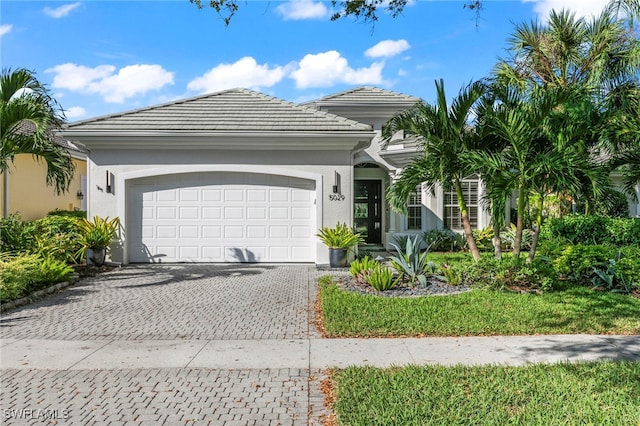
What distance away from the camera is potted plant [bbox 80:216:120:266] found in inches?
444

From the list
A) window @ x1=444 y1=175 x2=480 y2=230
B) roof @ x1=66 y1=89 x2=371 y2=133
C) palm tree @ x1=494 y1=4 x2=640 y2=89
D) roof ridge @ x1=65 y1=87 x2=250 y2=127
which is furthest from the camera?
window @ x1=444 y1=175 x2=480 y2=230

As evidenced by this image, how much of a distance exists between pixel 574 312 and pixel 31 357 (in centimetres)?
761

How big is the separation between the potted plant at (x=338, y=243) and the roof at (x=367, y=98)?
7402 mm

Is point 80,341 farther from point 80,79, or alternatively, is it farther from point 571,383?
point 80,79

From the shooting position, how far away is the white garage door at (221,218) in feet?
39.8

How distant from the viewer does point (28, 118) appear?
9375mm

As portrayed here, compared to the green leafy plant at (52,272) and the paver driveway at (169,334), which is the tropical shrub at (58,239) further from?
the paver driveway at (169,334)

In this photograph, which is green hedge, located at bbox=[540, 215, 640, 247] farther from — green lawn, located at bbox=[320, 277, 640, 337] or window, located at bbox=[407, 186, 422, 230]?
window, located at bbox=[407, 186, 422, 230]

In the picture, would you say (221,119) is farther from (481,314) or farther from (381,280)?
(481,314)

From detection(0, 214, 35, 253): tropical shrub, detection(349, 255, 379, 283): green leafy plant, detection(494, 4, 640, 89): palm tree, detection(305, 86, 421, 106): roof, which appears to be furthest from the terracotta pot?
detection(494, 4, 640, 89): palm tree

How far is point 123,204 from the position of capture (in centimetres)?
1194

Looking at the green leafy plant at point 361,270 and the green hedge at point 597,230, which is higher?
the green hedge at point 597,230

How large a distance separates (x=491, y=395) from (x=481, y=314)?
2.93 metres

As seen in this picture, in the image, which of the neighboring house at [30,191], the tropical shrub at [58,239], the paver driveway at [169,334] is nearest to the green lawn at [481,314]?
the paver driveway at [169,334]
